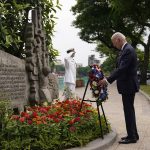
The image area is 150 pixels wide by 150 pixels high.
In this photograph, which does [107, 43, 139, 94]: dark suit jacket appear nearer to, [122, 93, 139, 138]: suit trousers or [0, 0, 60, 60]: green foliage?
[122, 93, 139, 138]: suit trousers

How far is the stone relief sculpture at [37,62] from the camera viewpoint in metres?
11.4

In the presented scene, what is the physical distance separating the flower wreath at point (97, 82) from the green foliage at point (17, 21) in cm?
266

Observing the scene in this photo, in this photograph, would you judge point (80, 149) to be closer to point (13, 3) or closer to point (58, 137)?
point (58, 137)

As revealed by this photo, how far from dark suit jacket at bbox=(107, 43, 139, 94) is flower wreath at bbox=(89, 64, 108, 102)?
0.68ft

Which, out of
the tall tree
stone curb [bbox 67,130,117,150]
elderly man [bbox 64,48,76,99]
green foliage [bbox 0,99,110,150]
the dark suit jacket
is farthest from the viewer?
the tall tree

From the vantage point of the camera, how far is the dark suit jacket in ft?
30.1

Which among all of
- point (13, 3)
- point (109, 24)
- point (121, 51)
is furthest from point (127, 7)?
point (121, 51)

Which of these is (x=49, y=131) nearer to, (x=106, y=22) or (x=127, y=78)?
(x=127, y=78)

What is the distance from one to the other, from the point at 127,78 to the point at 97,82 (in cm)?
57

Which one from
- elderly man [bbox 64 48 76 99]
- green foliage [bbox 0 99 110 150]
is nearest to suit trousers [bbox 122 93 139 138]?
green foliage [bbox 0 99 110 150]

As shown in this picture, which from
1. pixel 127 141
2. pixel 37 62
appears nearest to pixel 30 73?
pixel 37 62

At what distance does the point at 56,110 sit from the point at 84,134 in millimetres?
1432

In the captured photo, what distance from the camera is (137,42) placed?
4494 cm

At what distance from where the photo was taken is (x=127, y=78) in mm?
9258
